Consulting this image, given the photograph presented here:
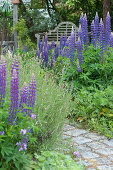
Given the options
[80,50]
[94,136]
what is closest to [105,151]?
[94,136]

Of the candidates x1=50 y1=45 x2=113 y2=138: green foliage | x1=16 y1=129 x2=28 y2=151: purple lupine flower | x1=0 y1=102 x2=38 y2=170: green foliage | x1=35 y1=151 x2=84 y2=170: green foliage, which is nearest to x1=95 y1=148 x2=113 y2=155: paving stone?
x1=50 y1=45 x2=113 y2=138: green foliage

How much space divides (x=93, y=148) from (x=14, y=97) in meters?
1.79

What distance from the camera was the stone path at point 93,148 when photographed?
3017mm

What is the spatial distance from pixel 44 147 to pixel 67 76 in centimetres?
286

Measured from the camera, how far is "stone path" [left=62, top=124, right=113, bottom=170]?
3.02 meters

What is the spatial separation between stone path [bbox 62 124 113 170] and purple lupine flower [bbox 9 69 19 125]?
1.21m

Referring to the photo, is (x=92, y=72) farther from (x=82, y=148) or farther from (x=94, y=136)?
(x=82, y=148)

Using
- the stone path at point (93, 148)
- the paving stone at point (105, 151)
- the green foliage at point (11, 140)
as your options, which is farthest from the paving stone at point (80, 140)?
the green foliage at point (11, 140)

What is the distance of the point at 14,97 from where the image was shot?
7.26 ft

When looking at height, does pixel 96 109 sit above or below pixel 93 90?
below

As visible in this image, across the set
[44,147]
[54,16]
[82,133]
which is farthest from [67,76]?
[54,16]

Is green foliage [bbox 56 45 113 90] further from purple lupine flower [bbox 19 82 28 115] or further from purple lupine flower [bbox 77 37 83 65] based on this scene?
purple lupine flower [bbox 19 82 28 115]

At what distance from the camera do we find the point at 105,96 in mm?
4680

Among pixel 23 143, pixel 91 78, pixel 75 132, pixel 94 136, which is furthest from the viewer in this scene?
pixel 91 78
